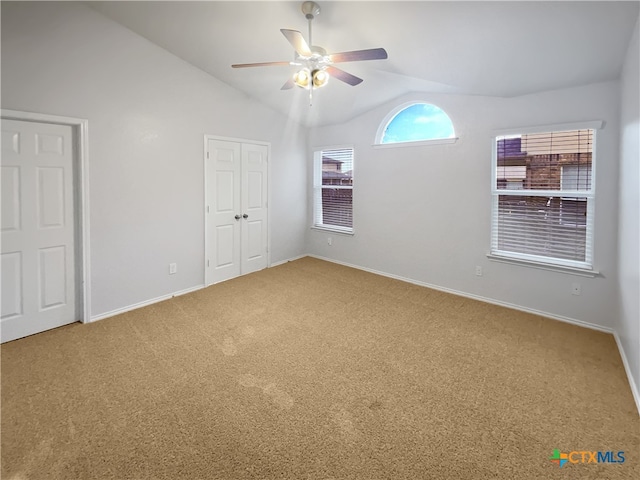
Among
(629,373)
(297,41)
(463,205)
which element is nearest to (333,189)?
(463,205)

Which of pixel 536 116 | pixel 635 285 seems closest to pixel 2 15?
pixel 536 116

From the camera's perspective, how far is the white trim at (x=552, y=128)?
3.22m

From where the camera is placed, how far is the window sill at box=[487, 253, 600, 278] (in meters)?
3.39

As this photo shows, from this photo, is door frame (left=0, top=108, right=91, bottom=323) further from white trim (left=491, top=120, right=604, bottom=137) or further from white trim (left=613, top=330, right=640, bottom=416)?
white trim (left=613, top=330, right=640, bottom=416)

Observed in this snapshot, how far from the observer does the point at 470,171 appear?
13.6 feet

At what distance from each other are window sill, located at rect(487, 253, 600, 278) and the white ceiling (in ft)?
6.02

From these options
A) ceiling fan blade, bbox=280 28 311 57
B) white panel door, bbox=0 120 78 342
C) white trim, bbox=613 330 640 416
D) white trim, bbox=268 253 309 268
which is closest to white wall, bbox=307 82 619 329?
white trim, bbox=613 330 640 416

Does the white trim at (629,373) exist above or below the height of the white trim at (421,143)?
below

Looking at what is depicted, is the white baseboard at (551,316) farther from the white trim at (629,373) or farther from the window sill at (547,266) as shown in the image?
the window sill at (547,266)

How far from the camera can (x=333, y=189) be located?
5965mm

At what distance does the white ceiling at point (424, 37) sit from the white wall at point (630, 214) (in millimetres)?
300

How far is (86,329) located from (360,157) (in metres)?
4.22

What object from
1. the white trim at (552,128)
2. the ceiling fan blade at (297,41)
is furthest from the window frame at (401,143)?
the ceiling fan blade at (297,41)

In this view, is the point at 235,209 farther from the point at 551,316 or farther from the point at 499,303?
the point at 551,316
